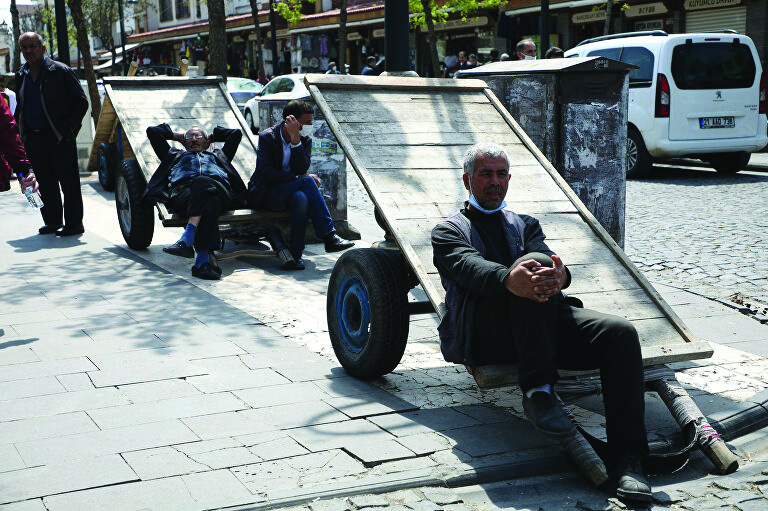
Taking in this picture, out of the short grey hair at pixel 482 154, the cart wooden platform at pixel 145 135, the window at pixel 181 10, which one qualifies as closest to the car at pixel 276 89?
the cart wooden platform at pixel 145 135

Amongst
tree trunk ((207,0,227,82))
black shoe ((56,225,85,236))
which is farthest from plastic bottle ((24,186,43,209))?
tree trunk ((207,0,227,82))

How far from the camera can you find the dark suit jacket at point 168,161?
8.48 meters

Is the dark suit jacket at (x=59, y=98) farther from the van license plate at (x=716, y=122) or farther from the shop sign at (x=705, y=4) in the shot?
the shop sign at (x=705, y=4)

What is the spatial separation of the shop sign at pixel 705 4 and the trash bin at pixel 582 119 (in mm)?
19007

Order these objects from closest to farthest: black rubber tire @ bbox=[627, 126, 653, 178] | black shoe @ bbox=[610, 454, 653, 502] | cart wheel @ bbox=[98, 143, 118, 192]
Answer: black shoe @ bbox=[610, 454, 653, 502] → cart wheel @ bbox=[98, 143, 118, 192] → black rubber tire @ bbox=[627, 126, 653, 178]

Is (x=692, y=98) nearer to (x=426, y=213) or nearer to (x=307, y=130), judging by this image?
(x=307, y=130)

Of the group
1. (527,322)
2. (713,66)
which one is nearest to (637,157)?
(713,66)

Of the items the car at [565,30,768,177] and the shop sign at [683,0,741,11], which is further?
the shop sign at [683,0,741,11]

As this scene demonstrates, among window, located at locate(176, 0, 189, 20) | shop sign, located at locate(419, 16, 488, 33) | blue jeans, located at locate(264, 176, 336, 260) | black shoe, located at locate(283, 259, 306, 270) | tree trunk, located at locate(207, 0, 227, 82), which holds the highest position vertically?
window, located at locate(176, 0, 189, 20)

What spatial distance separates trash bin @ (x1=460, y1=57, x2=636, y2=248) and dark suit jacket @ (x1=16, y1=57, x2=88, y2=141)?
471 centimetres

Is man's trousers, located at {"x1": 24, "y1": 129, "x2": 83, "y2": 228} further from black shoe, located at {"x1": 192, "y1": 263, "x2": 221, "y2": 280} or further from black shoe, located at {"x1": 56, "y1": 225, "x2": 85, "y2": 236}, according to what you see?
black shoe, located at {"x1": 192, "y1": 263, "x2": 221, "y2": 280}

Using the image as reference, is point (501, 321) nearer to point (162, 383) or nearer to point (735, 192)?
point (162, 383)

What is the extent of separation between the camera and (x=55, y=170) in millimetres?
9656

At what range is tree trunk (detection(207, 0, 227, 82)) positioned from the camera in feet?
48.5
